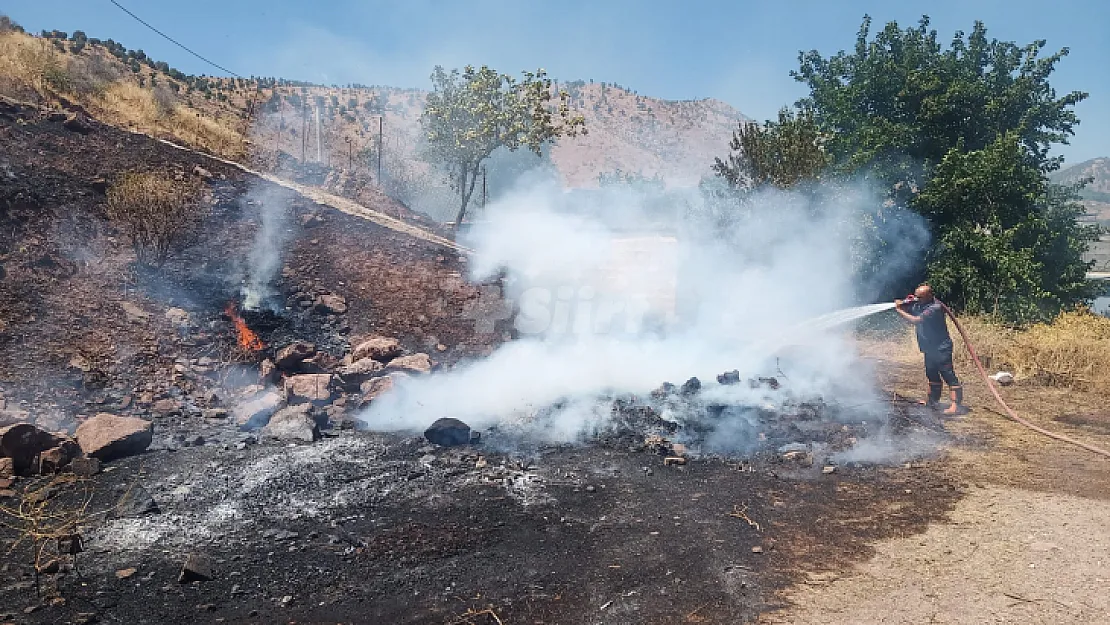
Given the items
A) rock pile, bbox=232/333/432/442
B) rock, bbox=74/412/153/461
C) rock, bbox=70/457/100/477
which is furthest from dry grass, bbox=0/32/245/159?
rock, bbox=70/457/100/477

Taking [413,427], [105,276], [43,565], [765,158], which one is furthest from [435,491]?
[765,158]

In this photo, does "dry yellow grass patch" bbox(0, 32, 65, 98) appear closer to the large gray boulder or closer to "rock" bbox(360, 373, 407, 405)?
the large gray boulder

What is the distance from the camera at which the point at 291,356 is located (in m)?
9.21

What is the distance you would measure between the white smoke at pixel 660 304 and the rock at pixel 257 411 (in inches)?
47.3

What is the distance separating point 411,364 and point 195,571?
558 centimetres

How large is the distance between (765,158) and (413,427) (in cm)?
1033

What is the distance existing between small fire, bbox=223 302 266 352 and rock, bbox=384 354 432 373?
2013 mm

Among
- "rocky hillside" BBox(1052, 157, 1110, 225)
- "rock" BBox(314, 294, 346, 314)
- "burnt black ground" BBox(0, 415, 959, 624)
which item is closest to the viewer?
"burnt black ground" BBox(0, 415, 959, 624)

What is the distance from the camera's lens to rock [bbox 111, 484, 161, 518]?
17.4ft

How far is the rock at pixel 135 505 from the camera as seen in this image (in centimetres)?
529

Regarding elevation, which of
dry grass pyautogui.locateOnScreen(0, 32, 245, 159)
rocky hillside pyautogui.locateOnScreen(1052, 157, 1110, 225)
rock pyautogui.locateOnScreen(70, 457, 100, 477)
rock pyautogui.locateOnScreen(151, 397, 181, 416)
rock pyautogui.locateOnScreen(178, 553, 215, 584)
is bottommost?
rock pyautogui.locateOnScreen(178, 553, 215, 584)

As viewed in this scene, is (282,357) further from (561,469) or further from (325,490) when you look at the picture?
(561,469)

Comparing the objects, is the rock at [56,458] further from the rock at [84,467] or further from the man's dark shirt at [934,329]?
the man's dark shirt at [934,329]

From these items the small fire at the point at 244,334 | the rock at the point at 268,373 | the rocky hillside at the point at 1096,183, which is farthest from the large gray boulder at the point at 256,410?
the rocky hillside at the point at 1096,183
